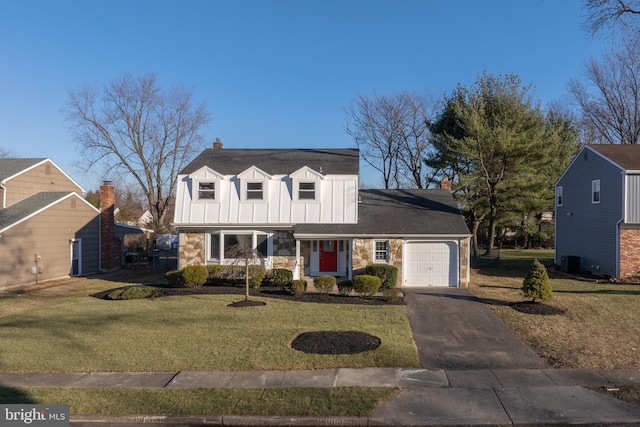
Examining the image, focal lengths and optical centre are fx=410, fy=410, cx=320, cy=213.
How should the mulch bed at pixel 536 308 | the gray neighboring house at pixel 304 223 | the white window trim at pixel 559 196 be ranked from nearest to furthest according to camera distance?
the mulch bed at pixel 536 308, the gray neighboring house at pixel 304 223, the white window trim at pixel 559 196

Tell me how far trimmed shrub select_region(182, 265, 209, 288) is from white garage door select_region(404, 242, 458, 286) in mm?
8281

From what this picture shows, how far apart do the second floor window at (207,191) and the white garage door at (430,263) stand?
8.91 m

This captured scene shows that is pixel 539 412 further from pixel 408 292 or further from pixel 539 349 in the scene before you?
pixel 408 292

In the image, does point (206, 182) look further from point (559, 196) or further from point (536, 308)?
point (559, 196)

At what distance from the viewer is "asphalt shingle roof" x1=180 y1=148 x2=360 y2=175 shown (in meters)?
19.3

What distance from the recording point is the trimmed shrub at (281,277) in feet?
53.7

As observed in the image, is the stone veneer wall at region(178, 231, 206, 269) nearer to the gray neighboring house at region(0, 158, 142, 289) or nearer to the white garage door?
the gray neighboring house at region(0, 158, 142, 289)

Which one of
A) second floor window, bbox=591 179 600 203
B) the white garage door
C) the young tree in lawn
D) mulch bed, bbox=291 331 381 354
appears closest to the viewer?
mulch bed, bbox=291 331 381 354

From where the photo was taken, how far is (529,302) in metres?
13.0

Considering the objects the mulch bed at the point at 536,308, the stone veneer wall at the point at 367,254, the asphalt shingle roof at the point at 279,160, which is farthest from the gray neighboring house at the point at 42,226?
the mulch bed at the point at 536,308

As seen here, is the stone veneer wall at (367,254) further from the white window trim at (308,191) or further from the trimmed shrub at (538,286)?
the trimmed shrub at (538,286)

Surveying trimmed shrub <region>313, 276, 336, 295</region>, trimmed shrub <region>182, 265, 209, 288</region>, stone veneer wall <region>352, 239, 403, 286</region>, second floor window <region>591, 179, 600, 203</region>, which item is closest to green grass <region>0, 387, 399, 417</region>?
trimmed shrub <region>313, 276, 336, 295</region>

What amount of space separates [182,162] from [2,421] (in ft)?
120

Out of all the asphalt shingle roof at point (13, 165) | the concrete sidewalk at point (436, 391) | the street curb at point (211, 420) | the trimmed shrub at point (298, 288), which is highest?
the asphalt shingle roof at point (13, 165)
